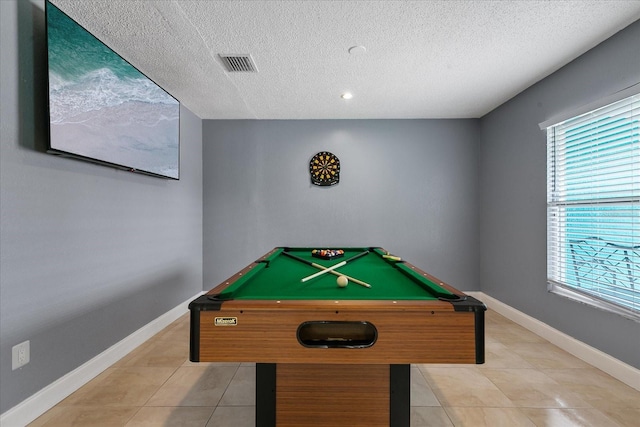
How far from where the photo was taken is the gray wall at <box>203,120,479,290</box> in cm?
396

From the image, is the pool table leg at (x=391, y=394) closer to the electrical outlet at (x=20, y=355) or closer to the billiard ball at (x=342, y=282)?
the billiard ball at (x=342, y=282)

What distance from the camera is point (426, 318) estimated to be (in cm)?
115

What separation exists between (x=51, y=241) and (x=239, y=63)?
6.13 feet

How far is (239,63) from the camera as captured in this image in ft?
8.11

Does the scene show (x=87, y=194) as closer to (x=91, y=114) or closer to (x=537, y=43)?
(x=91, y=114)

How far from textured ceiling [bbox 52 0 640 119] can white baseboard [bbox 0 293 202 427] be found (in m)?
2.34

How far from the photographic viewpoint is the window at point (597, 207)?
1.99 m

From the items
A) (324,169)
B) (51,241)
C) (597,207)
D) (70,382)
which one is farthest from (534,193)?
(70,382)

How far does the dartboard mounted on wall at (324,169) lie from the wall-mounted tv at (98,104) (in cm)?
186

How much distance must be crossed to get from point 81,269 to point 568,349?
3.85 metres

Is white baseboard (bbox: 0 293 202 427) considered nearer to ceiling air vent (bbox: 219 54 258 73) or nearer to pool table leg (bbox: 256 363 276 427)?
pool table leg (bbox: 256 363 276 427)

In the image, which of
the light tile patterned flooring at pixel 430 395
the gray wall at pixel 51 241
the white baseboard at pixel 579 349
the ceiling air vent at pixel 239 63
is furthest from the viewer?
the ceiling air vent at pixel 239 63

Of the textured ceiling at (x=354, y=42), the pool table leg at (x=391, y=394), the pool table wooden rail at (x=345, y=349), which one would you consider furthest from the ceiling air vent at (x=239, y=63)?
the pool table leg at (x=391, y=394)

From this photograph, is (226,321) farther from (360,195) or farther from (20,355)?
(360,195)
